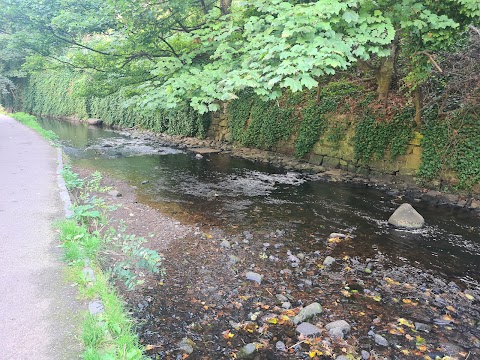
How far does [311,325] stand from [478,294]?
A: 241 centimetres

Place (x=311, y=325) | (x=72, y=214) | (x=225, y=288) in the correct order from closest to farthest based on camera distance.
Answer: (x=311, y=325) < (x=225, y=288) < (x=72, y=214)

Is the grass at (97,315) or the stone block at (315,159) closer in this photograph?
the grass at (97,315)

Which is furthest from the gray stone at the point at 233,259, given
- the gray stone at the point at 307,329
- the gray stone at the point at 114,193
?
the gray stone at the point at 114,193

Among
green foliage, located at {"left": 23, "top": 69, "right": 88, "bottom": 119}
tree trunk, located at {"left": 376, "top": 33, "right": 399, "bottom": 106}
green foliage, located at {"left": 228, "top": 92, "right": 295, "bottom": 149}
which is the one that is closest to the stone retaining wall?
green foliage, located at {"left": 228, "top": 92, "right": 295, "bottom": 149}

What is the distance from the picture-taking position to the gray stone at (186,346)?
3.23m

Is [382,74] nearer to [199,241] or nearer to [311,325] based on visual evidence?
[199,241]

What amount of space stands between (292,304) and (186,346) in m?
1.36

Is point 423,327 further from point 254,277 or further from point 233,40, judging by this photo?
point 233,40

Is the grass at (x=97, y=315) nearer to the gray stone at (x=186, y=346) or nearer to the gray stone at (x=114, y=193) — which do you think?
the gray stone at (x=186, y=346)

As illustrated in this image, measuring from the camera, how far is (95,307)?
295 centimetres

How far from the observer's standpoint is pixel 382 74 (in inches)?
386

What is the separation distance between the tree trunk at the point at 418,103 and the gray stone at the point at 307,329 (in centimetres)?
746

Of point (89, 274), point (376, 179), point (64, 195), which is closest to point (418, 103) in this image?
point (376, 179)

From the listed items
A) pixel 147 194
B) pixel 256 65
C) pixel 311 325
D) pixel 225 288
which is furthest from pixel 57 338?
pixel 147 194
